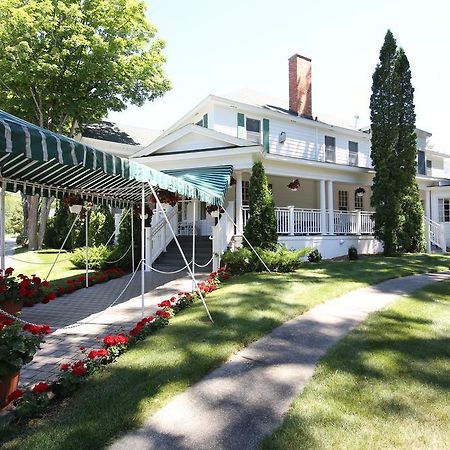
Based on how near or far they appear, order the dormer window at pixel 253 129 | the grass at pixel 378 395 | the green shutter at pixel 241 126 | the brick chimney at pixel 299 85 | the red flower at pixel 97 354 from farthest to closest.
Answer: the brick chimney at pixel 299 85 < the dormer window at pixel 253 129 < the green shutter at pixel 241 126 < the red flower at pixel 97 354 < the grass at pixel 378 395

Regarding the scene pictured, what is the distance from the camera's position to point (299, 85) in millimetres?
20438

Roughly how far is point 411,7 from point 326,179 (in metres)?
7.75

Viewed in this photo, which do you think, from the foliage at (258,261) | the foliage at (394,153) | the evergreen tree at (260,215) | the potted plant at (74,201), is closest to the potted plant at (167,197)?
the potted plant at (74,201)

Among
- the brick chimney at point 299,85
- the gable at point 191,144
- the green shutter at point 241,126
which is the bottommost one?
the gable at point 191,144

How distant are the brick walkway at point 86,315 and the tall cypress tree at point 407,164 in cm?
1020

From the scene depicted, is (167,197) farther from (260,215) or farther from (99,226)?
(99,226)

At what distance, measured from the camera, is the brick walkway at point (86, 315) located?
4.84 m

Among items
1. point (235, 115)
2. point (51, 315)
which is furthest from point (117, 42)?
point (51, 315)

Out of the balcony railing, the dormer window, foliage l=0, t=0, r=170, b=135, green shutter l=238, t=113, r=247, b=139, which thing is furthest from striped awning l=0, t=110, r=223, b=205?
foliage l=0, t=0, r=170, b=135

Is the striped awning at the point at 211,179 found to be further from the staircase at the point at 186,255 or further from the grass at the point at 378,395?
the grass at the point at 378,395

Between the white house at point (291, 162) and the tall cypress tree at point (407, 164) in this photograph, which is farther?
the tall cypress tree at point (407, 164)

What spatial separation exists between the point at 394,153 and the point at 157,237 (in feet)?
35.6

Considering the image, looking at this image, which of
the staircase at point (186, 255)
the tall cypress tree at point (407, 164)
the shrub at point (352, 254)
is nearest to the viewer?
the staircase at point (186, 255)

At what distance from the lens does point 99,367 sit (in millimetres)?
4324
